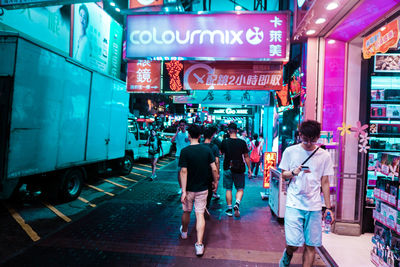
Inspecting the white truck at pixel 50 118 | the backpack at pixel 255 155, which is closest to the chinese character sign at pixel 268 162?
the backpack at pixel 255 155

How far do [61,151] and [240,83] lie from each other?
14.9ft

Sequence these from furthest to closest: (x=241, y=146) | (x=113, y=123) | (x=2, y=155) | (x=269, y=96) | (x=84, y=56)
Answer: (x=269, y=96), (x=84, y=56), (x=113, y=123), (x=241, y=146), (x=2, y=155)

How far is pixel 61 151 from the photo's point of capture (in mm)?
5547

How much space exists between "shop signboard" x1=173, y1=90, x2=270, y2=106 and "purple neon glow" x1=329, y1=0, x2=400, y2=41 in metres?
5.85

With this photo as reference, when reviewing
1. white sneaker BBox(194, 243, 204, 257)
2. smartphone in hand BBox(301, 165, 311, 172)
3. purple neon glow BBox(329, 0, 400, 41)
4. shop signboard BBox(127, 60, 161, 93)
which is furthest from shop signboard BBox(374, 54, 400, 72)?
shop signboard BBox(127, 60, 161, 93)

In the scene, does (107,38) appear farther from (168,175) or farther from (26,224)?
(26,224)

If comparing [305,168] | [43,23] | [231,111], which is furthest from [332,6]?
[231,111]

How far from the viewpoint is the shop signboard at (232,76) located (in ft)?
19.0

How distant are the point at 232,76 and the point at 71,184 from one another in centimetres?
505

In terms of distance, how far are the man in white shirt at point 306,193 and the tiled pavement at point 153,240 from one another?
3.05 feet

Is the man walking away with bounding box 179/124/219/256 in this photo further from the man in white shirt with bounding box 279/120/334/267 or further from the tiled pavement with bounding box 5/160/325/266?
the man in white shirt with bounding box 279/120/334/267

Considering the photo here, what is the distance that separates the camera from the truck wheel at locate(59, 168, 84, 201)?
5.81 m

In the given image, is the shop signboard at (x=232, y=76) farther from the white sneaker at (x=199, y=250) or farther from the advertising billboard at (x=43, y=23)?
the advertising billboard at (x=43, y=23)

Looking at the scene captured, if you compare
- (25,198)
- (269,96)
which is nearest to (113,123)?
(25,198)
